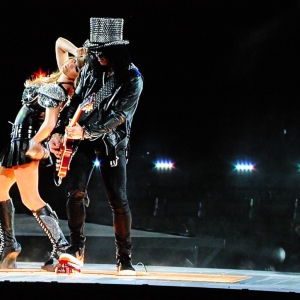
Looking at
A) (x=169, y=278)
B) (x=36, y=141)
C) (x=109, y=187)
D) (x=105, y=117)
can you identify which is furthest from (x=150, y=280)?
(x=36, y=141)

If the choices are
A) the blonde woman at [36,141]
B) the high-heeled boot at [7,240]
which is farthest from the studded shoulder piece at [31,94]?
the high-heeled boot at [7,240]

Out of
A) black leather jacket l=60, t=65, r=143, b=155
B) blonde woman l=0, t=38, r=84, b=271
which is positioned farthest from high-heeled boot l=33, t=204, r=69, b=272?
black leather jacket l=60, t=65, r=143, b=155

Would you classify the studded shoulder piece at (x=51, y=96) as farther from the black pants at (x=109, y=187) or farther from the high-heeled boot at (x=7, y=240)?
the high-heeled boot at (x=7, y=240)

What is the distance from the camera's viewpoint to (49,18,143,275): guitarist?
5.20 m

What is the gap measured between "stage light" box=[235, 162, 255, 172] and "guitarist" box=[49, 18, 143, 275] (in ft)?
9.41

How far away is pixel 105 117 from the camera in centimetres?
515

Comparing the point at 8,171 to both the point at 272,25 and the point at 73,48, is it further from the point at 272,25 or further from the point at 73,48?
the point at 272,25

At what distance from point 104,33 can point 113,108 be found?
0.46 m

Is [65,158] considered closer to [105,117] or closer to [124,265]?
[105,117]

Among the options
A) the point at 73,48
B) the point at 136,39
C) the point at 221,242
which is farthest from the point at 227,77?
the point at 73,48

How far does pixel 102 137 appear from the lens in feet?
17.1

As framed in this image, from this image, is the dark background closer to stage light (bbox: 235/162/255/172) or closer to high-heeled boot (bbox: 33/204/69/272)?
stage light (bbox: 235/162/255/172)

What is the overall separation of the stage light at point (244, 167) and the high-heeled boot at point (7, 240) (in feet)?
9.56

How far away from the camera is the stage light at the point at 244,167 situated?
8031 millimetres
